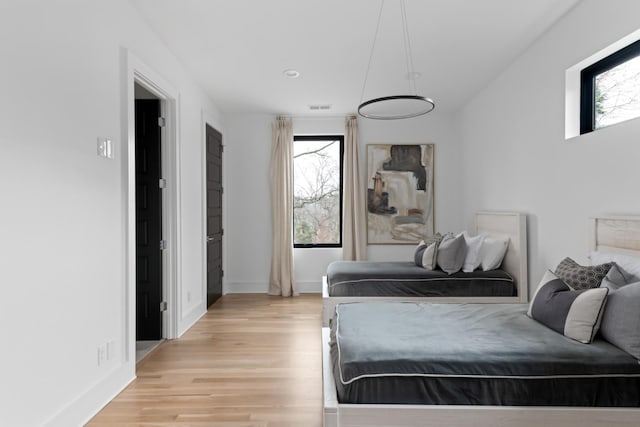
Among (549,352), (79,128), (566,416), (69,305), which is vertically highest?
(79,128)

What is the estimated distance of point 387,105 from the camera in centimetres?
312

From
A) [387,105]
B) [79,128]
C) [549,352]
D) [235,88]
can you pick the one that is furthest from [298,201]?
[549,352]

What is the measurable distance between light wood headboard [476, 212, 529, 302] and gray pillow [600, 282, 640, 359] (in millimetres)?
1722

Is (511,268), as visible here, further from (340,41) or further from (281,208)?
(281,208)

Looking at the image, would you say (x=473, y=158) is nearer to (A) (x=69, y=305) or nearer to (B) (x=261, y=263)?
(B) (x=261, y=263)

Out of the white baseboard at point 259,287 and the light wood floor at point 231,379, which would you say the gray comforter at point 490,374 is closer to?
the light wood floor at point 231,379

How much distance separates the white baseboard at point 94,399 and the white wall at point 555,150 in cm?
338

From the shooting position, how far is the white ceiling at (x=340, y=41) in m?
2.95

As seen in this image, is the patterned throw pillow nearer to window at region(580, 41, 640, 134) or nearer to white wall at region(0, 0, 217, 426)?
window at region(580, 41, 640, 134)

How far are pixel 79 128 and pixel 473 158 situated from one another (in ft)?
14.9

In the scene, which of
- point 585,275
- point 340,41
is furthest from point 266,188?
point 585,275

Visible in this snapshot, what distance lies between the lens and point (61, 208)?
85.0 inches

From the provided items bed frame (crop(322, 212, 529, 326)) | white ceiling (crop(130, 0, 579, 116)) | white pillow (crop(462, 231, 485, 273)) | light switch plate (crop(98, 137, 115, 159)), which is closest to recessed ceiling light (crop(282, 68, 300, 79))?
white ceiling (crop(130, 0, 579, 116))

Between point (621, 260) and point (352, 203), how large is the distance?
150 inches
